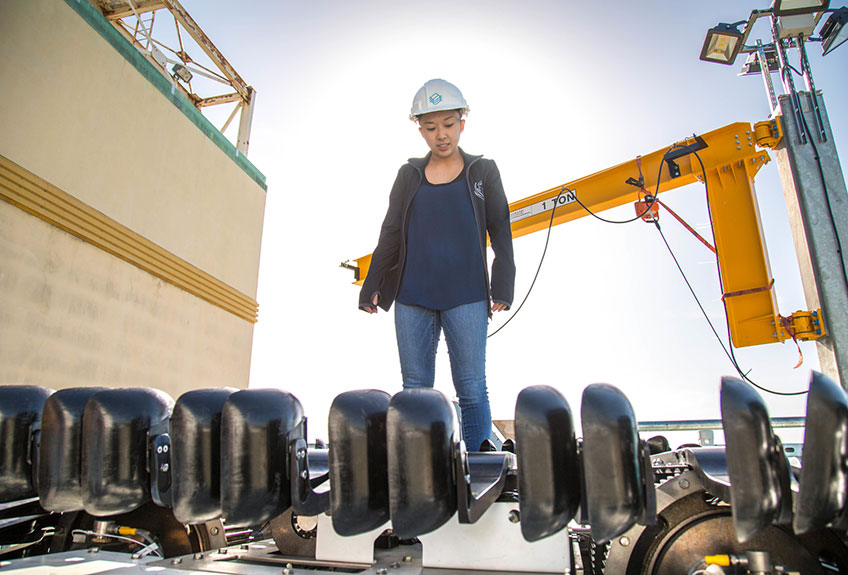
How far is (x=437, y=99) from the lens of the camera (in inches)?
79.1

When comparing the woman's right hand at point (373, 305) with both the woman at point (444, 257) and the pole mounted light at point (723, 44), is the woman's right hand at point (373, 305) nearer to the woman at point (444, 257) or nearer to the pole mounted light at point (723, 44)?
the woman at point (444, 257)

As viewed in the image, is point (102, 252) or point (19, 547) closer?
point (19, 547)

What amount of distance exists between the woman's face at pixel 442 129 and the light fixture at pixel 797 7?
3.13m

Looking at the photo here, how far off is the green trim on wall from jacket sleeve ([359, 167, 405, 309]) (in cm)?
433

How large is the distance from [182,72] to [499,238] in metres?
6.37

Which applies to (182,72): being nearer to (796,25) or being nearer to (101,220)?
(101,220)

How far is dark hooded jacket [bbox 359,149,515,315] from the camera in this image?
1984 millimetres

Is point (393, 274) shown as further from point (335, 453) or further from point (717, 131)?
point (717, 131)

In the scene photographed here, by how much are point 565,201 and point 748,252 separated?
1498 millimetres

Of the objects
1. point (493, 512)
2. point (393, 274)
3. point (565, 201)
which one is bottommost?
point (493, 512)

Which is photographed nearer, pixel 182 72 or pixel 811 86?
pixel 811 86

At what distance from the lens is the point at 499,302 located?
1944 millimetres

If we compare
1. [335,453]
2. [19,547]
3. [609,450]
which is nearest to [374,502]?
[335,453]

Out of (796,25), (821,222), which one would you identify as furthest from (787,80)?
(821,222)
